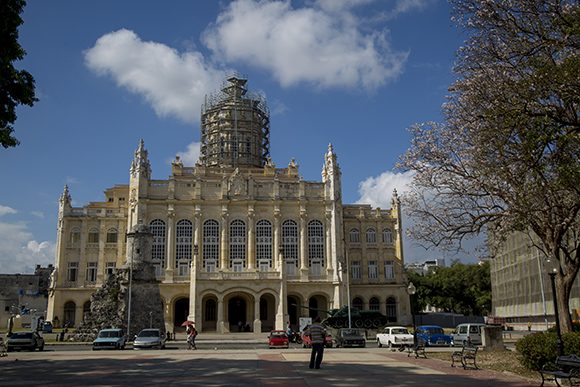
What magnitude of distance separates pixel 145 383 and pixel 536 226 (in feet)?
51.6

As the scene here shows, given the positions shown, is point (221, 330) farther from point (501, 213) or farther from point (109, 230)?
point (501, 213)

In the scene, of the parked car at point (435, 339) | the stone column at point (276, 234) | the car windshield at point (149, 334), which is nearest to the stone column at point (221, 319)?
the stone column at point (276, 234)

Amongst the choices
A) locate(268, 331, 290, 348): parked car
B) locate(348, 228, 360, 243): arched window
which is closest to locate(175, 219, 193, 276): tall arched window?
locate(348, 228, 360, 243): arched window

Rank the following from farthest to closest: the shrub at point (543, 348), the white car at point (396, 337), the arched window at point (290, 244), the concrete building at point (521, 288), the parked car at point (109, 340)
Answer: the arched window at point (290, 244)
the concrete building at point (521, 288)
the parked car at point (109, 340)
the white car at point (396, 337)
the shrub at point (543, 348)

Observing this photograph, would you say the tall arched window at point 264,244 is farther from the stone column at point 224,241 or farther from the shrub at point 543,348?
the shrub at point 543,348

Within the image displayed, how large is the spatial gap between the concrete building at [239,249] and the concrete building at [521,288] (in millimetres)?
10790

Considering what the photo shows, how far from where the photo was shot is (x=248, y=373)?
17.5 metres

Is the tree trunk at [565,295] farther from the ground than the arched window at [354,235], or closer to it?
closer to it

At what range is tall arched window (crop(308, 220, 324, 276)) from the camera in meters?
63.3

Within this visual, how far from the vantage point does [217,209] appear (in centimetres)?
6366

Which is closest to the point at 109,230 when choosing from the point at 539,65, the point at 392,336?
the point at 392,336

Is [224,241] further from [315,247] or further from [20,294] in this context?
[20,294]

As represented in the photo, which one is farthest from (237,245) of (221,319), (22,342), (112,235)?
(22,342)

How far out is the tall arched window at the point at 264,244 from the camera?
62406 mm
